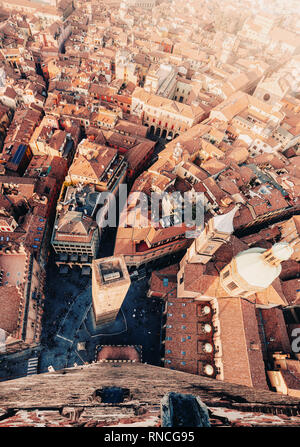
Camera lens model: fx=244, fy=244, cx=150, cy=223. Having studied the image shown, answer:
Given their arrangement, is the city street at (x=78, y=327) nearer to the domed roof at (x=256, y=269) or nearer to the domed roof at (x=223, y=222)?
the domed roof at (x=256, y=269)

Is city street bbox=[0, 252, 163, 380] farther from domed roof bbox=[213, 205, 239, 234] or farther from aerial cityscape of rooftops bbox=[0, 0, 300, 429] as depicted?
domed roof bbox=[213, 205, 239, 234]

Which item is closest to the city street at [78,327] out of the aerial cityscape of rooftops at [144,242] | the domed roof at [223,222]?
the aerial cityscape of rooftops at [144,242]

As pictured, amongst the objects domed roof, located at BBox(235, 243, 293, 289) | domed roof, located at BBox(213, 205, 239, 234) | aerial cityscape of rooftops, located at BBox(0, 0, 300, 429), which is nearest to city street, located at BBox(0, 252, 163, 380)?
aerial cityscape of rooftops, located at BBox(0, 0, 300, 429)

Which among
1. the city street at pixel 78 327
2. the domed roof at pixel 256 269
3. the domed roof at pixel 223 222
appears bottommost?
the city street at pixel 78 327

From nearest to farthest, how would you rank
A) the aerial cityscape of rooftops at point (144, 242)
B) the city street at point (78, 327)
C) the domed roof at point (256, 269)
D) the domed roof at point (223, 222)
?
the aerial cityscape of rooftops at point (144, 242) → the domed roof at point (223, 222) → the domed roof at point (256, 269) → the city street at point (78, 327)

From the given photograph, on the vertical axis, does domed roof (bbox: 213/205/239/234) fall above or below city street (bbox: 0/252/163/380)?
above

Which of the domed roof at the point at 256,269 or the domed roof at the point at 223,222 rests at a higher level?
the domed roof at the point at 223,222

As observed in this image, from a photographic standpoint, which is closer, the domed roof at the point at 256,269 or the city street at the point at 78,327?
the domed roof at the point at 256,269
